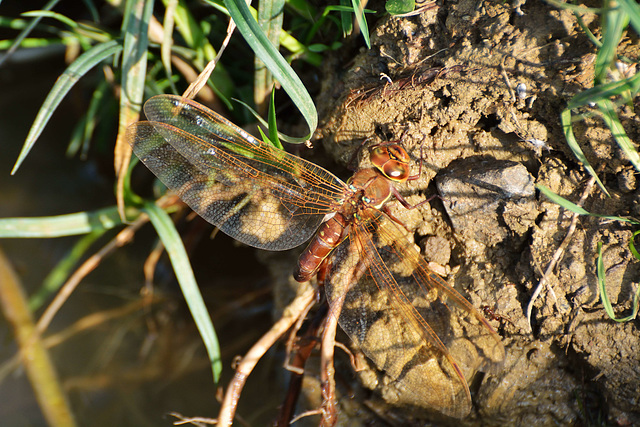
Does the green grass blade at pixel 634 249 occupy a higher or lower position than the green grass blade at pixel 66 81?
lower

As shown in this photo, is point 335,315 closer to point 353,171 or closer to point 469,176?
point 353,171

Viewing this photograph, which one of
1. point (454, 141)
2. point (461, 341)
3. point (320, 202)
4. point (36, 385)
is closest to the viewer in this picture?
point (461, 341)

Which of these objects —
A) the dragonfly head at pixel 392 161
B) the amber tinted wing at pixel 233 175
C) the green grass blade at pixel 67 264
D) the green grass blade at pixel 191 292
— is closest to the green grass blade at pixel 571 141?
the dragonfly head at pixel 392 161

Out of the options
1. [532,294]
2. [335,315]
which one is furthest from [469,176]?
[335,315]

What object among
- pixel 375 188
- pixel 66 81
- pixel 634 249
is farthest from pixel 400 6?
pixel 66 81

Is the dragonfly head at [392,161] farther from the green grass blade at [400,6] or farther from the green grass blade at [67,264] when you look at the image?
the green grass blade at [67,264]

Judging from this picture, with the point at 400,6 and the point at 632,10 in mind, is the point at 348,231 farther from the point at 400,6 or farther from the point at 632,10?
the point at 632,10
